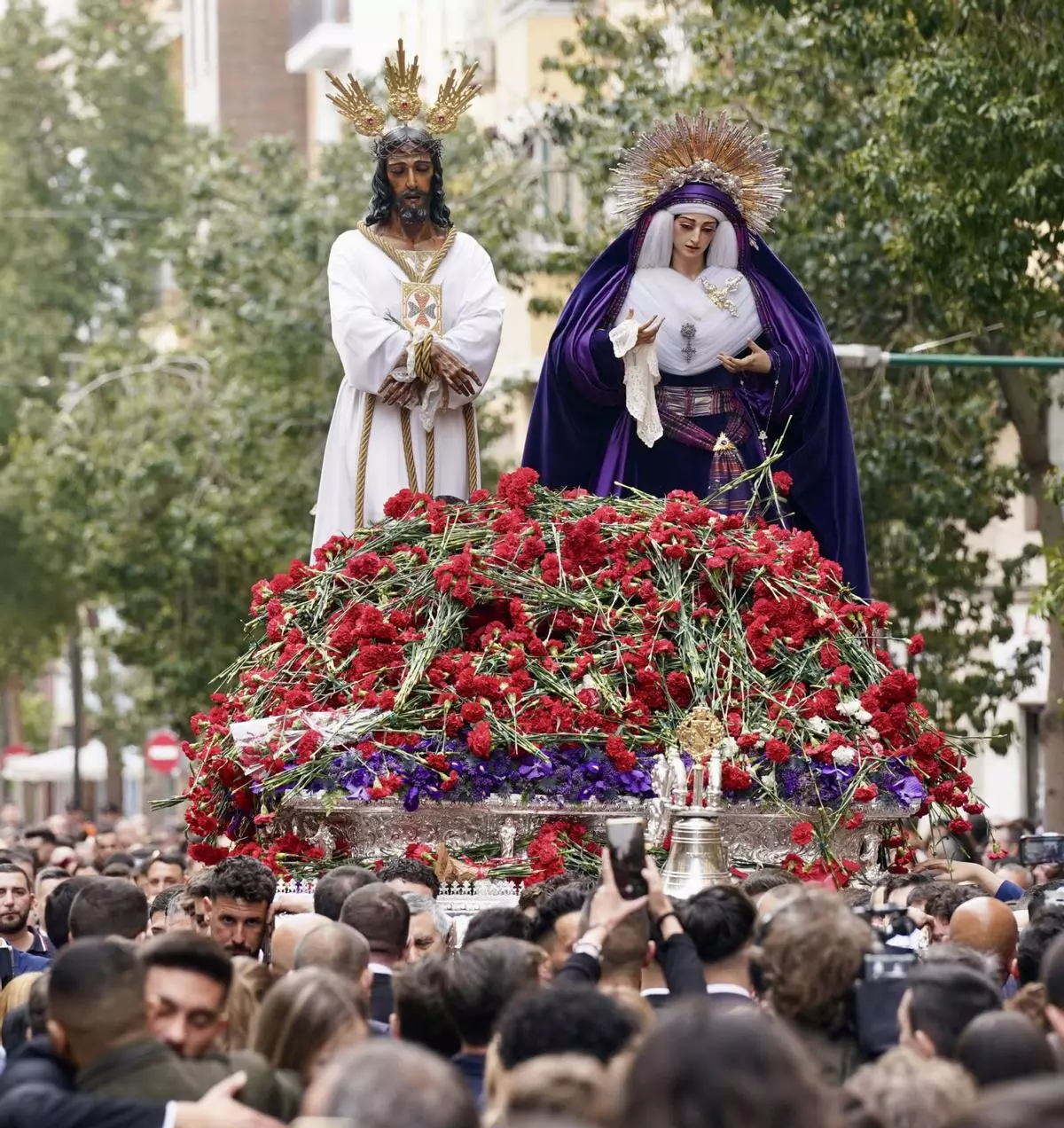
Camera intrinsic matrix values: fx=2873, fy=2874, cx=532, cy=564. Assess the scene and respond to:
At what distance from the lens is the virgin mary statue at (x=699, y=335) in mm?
11477

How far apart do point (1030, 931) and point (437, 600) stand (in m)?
3.27

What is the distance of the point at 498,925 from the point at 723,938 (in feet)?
3.03

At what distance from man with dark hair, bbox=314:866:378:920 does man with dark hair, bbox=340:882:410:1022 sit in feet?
2.02

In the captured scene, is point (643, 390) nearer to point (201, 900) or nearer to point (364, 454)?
point (364, 454)

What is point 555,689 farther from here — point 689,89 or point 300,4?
point 300,4

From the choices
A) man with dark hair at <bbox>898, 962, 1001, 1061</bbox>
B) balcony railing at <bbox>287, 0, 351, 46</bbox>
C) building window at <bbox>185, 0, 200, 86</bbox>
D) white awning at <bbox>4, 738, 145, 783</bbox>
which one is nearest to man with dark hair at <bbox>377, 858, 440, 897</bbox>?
man with dark hair at <bbox>898, 962, 1001, 1061</bbox>

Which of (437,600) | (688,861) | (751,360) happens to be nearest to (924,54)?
(751,360)

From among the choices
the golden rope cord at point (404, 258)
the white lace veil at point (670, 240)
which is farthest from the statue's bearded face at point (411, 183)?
the white lace veil at point (670, 240)

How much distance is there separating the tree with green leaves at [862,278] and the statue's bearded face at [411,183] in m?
7.26

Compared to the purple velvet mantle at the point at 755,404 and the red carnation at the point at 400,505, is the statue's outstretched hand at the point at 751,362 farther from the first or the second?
the red carnation at the point at 400,505

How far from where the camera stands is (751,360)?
11.3 metres

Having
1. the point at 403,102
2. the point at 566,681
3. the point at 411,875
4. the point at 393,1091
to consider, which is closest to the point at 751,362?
the point at 403,102

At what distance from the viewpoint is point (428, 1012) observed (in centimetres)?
635

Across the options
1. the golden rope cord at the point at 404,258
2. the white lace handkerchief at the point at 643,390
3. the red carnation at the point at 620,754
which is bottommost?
the red carnation at the point at 620,754
